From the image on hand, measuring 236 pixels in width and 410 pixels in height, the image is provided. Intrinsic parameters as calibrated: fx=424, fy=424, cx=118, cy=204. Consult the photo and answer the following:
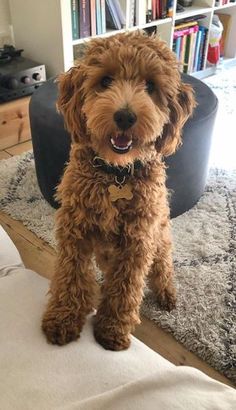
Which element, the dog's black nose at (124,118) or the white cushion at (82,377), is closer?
the white cushion at (82,377)

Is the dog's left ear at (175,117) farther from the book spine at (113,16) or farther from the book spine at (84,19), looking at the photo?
the book spine at (113,16)

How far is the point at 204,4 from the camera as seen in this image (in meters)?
3.29

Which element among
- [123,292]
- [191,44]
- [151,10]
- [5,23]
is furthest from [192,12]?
[123,292]

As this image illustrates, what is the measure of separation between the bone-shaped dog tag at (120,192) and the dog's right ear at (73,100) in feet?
0.51

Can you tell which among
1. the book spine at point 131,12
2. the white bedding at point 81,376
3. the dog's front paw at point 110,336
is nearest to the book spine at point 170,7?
the book spine at point 131,12

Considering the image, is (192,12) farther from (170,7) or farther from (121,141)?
(121,141)

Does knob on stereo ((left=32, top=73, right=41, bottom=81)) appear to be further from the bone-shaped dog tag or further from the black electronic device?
the bone-shaped dog tag

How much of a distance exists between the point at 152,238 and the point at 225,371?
1.61 feet

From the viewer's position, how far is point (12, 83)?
2.37 metres

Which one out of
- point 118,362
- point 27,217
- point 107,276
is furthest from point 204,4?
point 118,362

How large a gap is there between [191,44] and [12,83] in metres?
1.61

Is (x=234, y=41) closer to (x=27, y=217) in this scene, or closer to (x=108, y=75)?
(x=27, y=217)

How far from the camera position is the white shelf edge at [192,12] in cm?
307

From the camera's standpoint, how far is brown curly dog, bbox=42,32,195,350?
985mm
